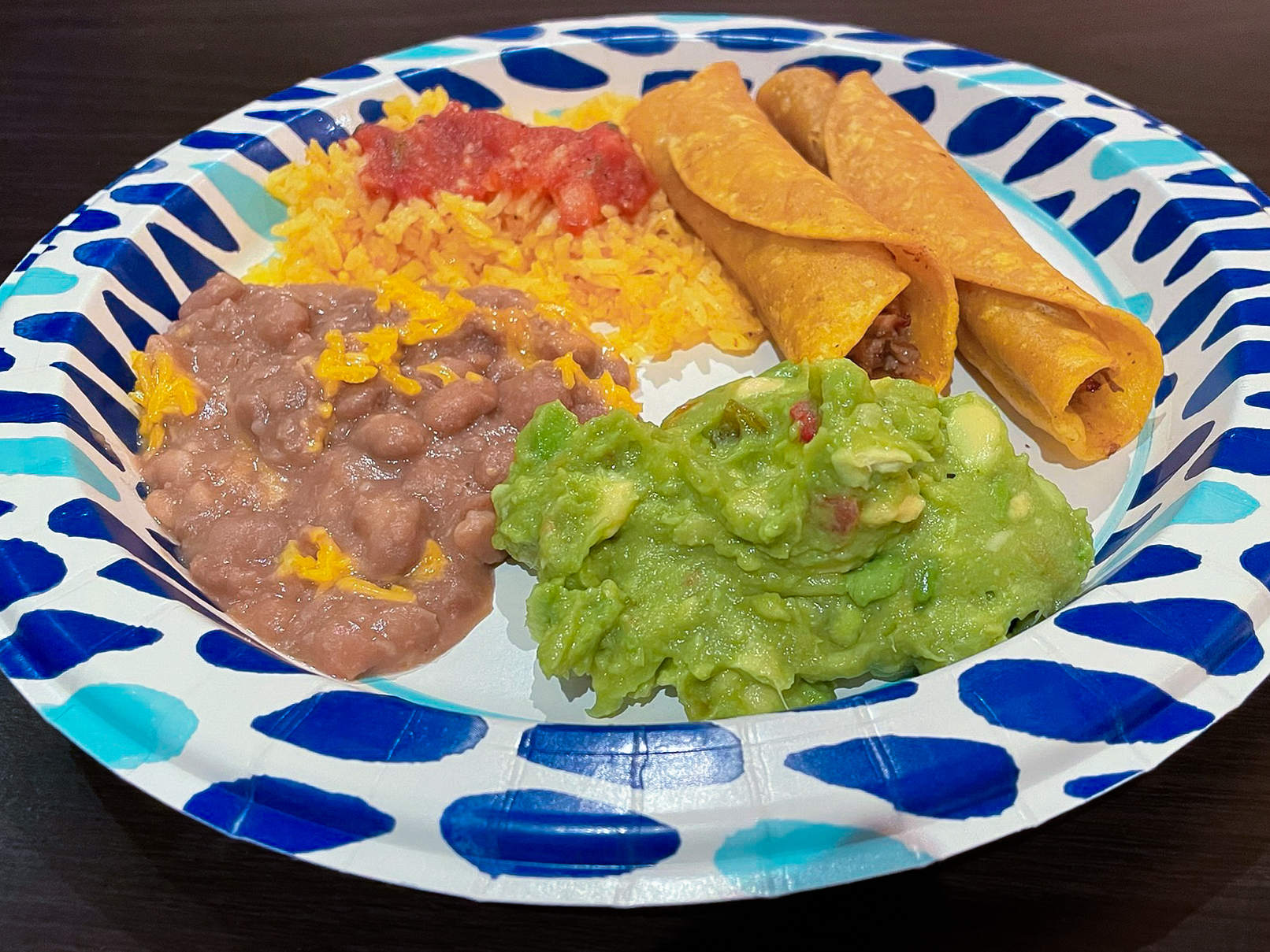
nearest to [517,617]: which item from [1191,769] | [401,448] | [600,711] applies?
[600,711]

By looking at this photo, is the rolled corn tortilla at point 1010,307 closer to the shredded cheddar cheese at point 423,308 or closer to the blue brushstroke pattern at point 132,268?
the shredded cheddar cheese at point 423,308

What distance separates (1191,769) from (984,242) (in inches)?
45.3

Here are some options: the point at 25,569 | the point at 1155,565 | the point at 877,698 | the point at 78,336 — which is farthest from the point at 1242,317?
the point at 78,336

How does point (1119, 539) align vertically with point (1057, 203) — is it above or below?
below

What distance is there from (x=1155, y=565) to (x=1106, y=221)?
1257 millimetres

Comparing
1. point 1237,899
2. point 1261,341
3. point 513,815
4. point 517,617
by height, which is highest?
point 1261,341

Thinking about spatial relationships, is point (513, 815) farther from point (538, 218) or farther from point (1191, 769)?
point (538, 218)

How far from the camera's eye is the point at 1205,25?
3668 millimetres

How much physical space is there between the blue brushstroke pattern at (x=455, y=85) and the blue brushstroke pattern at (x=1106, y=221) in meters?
1.75

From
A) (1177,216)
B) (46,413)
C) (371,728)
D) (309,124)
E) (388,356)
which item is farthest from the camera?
(309,124)

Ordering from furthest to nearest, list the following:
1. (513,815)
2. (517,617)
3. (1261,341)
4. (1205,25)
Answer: (1205,25)
(1261,341)
(517,617)
(513,815)

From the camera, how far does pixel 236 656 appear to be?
1.40m

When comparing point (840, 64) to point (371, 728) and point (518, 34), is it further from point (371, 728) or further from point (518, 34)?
point (371, 728)

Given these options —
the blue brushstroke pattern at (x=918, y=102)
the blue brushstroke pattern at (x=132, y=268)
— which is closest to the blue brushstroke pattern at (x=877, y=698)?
the blue brushstroke pattern at (x=132, y=268)
